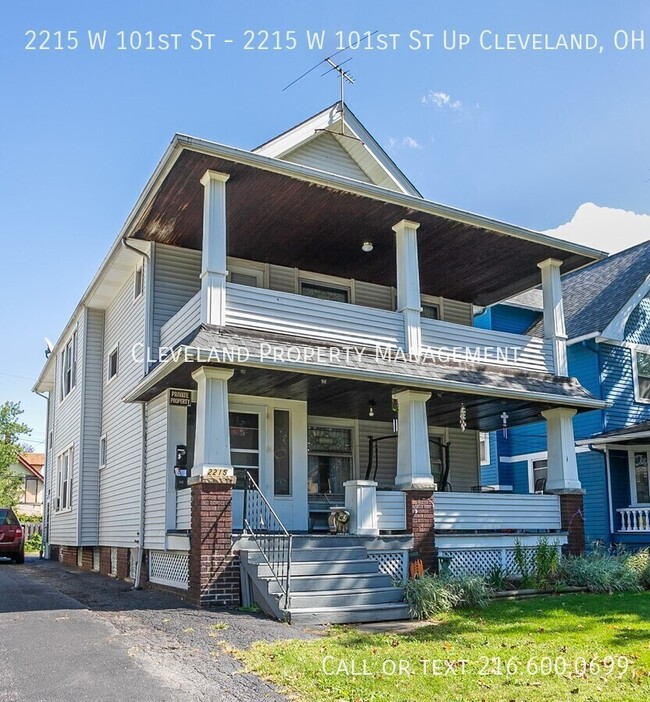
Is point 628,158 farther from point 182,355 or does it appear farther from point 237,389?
point 182,355

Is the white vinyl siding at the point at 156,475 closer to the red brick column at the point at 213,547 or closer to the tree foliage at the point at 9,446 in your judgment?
the red brick column at the point at 213,547

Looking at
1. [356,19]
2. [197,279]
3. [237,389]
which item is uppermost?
[356,19]

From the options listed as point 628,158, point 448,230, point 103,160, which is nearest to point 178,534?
point 103,160

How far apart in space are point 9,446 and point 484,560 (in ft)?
120

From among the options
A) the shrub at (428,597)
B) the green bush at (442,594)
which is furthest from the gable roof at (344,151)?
the shrub at (428,597)

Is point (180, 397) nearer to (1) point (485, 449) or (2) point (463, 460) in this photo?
(2) point (463, 460)

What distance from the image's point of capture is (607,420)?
2034 cm

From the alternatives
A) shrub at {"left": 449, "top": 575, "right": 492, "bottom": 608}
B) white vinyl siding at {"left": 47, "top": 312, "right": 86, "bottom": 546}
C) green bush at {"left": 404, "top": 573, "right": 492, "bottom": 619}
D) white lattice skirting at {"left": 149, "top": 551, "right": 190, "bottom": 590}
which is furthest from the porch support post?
white vinyl siding at {"left": 47, "top": 312, "right": 86, "bottom": 546}

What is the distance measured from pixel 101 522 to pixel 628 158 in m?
13.9

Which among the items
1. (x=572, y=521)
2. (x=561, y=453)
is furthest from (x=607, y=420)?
(x=572, y=521)

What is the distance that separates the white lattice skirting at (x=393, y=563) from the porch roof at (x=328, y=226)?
564cm

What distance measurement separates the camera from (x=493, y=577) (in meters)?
12.7

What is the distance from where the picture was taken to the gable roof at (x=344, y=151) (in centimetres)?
1519

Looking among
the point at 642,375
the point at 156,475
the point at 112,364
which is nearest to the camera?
the point at 156,475
